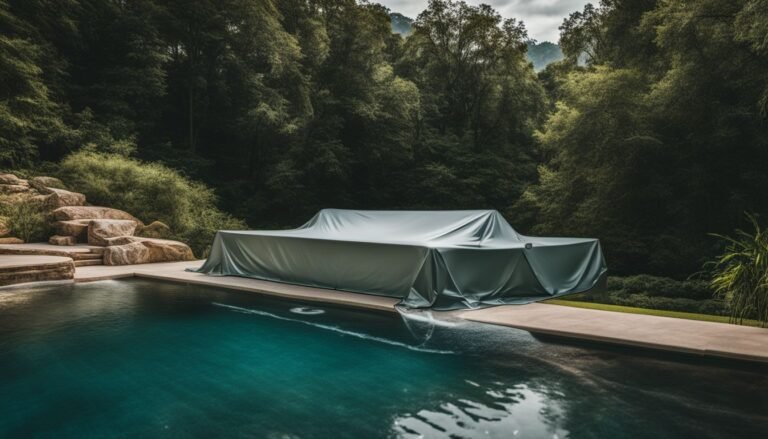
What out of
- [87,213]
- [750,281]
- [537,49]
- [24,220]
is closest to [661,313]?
[750,281]

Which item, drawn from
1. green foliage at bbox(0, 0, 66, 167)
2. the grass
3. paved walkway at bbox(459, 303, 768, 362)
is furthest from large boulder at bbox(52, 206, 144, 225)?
the grass

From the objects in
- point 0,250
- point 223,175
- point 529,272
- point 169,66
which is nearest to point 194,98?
point 169,66

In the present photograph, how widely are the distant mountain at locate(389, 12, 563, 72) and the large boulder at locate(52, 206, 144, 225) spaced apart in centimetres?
1872

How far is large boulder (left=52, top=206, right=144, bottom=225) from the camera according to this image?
1065 centimetres

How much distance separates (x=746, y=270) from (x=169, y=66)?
22.5 meters

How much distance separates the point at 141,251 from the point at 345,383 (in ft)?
26.2

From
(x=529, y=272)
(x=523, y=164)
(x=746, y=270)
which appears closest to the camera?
(x=746, y=270)

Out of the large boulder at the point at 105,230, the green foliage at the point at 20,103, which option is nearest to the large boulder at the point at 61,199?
the large boulder at the point at 105,230

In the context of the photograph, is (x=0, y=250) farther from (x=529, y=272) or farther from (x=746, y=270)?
(x=746, y=270)

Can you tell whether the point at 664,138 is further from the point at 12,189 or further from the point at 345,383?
the point at 12,189

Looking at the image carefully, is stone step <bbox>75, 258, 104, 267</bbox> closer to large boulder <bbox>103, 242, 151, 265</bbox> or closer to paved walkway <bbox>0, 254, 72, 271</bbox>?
large boulder <bbox>103, 242, 151, 265</bbox>

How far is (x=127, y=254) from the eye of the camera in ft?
31.4

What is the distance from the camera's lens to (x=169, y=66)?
20969mm

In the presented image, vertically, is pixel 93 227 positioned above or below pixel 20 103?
below
